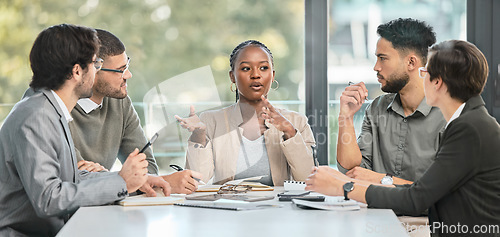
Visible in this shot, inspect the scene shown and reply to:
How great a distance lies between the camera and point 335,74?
3.84 meters

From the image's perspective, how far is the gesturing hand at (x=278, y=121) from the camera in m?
2.80

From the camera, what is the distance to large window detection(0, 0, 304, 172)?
3.88 m

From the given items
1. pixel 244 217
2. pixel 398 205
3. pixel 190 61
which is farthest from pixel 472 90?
pixel 190 61

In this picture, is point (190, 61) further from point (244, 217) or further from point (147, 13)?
point (244, 217)

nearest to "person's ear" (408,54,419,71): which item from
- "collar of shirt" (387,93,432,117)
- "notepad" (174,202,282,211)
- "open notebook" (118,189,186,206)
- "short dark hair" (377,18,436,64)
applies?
"short dark hair" (377,18,436,64)

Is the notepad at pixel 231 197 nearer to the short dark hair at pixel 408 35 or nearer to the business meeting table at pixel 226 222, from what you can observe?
the business meeting table at pixel 226 222

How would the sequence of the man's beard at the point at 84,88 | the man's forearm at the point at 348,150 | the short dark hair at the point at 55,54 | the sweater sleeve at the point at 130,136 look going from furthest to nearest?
the sweater sleeve at the point at 130,136, the man's forearm at the point at 348,150, the man's beard at the point at 84,88, the short dark hair at the point at 55,54

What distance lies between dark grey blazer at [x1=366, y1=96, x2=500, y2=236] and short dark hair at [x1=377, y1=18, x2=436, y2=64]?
105cm

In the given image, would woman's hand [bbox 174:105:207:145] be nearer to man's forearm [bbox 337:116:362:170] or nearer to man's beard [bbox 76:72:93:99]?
man's beard [bbox 76:72:93:99]

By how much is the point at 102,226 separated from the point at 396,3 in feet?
9.21

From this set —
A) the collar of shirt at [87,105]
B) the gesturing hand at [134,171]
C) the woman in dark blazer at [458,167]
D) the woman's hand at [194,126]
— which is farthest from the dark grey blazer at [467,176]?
the collar of shirt at [87,105]

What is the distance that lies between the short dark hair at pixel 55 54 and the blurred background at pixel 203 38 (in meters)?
1.76

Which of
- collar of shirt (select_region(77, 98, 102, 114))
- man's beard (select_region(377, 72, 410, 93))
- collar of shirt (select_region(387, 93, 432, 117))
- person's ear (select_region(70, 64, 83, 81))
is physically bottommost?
collar of shirt (select_region(387, 93, 432, 117))

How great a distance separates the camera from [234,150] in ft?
9.87
